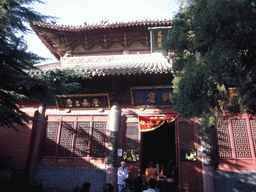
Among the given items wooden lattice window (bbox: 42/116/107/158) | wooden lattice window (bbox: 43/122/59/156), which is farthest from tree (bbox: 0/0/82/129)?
wooden lattice window (bbox: 43/122/59/156)

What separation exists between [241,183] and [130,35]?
6.94m

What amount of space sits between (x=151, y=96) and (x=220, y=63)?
3926 millimetres

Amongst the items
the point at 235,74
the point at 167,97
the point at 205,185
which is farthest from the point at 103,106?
the point at 235,74

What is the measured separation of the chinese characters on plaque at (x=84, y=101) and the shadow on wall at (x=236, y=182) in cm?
459

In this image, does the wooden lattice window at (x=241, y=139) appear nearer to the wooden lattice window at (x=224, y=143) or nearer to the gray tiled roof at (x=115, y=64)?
the wooden lattice window at (x=224, y=143)

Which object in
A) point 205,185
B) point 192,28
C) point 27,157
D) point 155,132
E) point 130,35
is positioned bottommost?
point 205,185

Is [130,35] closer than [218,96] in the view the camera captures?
No

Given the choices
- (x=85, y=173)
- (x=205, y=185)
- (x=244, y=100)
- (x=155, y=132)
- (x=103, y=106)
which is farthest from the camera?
(x=155, y=132)

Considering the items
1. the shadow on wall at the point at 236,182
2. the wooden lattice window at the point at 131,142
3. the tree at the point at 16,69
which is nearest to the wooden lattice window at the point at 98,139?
the wooden lattice window at the point at 131,142

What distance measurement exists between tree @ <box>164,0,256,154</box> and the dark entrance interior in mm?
7455

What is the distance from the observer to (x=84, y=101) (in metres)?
7.52

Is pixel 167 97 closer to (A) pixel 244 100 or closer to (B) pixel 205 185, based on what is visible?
(B) pixel 205 185

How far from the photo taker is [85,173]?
6.75m

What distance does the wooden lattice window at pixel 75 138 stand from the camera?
7.09 m
